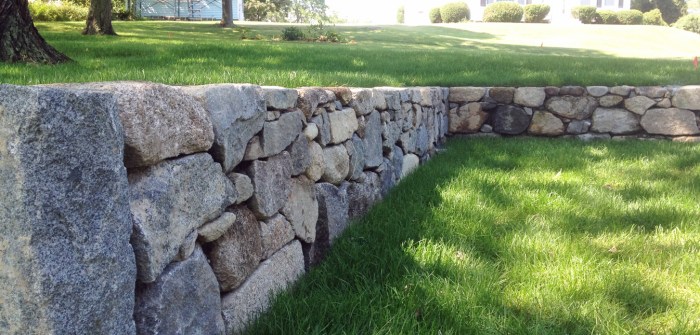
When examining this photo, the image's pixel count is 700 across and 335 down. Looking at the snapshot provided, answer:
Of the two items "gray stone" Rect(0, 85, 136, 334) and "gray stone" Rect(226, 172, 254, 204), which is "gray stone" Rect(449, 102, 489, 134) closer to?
"gray stone" Rect(226, 172, 254, 204)

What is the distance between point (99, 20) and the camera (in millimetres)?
12625

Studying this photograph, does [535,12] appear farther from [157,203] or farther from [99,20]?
[157,203]

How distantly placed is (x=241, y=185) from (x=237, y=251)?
0.28 meters

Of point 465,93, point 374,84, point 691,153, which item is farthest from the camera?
point 465,93

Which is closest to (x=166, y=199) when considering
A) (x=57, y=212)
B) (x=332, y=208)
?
(x=57, y=212)

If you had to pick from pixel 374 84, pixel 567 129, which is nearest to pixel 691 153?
pixel 567 129

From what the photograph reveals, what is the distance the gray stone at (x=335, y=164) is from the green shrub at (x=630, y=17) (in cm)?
3603

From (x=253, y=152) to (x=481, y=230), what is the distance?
1762 mm

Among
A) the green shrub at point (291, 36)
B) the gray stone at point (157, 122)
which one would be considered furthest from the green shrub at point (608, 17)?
the gray stone at point (157, 122)

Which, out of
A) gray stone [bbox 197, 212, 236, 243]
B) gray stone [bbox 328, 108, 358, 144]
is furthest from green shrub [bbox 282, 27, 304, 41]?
gray stone [bbox 197, 212, 236, 243]

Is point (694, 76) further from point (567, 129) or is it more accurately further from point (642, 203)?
point (642, 203)

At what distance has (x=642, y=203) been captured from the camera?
450 cm

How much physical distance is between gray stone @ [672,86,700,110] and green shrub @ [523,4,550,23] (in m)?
29.5

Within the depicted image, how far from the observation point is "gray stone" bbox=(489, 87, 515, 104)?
808 cm
